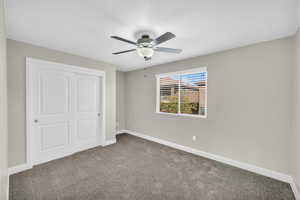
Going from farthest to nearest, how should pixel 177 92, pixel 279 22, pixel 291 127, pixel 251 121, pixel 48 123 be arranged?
1. pixel 177 92
2. pixel 48 123
3. pixel 251 121
4. pixel 291 127
5. pixel 279 22

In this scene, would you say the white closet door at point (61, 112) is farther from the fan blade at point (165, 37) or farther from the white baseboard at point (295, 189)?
the white baseboard at point (295, 189)

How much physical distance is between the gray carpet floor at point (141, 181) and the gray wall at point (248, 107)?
1.26ft

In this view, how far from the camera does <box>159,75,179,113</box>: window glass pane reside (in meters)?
3.68

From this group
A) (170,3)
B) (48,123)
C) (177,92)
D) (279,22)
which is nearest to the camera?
(170,3)

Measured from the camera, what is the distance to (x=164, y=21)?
5.73ft

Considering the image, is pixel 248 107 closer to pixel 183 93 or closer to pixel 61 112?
pixel 183 93

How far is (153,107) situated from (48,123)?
2.72 meters

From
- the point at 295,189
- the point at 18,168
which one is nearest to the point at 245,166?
the point at 295,189

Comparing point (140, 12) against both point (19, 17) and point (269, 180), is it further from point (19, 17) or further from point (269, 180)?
point (269, 180)

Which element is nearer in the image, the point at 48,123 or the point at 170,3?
the point at 170,3

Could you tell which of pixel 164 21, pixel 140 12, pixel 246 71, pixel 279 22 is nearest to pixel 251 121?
pixel 246 71

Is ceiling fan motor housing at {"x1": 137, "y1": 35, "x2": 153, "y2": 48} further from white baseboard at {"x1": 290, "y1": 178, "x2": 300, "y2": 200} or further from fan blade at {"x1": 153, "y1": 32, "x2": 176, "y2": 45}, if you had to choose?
white baseboard at {"x1": 290, "y1": 178, "x2": 300, "y2": 200}

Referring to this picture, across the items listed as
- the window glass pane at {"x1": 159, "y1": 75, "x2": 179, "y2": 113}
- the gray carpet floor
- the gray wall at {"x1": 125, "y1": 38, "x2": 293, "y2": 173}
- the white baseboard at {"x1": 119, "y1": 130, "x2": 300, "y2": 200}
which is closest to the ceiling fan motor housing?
the gray wall at {"x1": 125, "y1": 38, "x2": 293, "y2": 173}

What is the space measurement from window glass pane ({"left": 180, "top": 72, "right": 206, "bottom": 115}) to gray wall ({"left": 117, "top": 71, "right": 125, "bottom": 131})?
2438 millimetres
